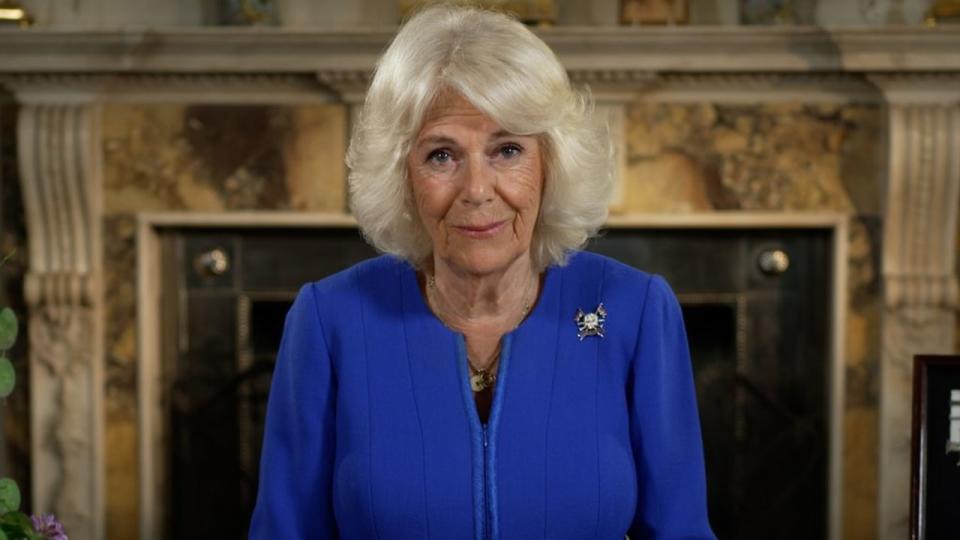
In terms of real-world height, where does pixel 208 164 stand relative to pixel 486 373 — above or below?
above

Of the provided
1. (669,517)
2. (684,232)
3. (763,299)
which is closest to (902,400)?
(763,299)

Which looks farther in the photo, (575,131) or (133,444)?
(133,444)

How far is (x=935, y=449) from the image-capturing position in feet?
5.25

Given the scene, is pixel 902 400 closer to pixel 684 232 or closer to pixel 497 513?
pixel 684 232

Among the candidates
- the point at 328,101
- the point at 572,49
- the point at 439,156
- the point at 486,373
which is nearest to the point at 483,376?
the point at 486,373

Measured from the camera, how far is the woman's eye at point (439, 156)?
1.28 m

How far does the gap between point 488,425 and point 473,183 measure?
242mm

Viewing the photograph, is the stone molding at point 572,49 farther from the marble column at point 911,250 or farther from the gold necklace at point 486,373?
the gold necklace at point 486,373

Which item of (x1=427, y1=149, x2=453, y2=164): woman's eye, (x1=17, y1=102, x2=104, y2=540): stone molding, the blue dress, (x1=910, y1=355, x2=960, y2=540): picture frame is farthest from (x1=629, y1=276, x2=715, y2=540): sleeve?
(x1=17, y1=102, x2=104, y2=540): stone molding

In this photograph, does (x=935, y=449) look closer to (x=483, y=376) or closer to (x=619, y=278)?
(x=619, y=278)

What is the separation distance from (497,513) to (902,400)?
219 centimetres

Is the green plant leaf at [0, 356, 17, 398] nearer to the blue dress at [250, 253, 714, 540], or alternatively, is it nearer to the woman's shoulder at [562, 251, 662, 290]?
Answer: the blue dress at [250, 253, 714, 540]

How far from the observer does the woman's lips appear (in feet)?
4.19

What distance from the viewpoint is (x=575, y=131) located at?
131 centimetres
